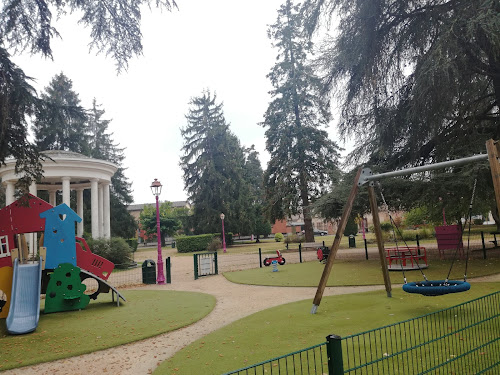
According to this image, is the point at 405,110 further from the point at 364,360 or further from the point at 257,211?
the point at 257,211

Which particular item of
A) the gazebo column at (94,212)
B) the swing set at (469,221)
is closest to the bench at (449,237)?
the swing set at (469,221)

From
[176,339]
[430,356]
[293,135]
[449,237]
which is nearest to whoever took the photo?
[430,356]

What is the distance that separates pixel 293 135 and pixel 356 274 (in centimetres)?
2077

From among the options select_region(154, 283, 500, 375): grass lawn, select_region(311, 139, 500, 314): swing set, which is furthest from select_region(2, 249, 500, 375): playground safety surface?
select_region(311, 139, 500, 314): swing set

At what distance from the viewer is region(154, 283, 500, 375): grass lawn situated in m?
5.69

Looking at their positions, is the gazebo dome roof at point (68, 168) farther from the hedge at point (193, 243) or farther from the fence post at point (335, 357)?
the fence post at point (335, 357)

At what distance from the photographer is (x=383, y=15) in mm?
14859

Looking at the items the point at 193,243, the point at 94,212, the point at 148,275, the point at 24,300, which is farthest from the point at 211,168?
the point at 24,300

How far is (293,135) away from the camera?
3388cm

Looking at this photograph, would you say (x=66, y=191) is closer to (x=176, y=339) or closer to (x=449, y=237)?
(x=176, y=339)

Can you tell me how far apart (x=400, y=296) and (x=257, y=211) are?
46.2 meters

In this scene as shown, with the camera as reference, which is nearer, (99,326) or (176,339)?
(176,339)

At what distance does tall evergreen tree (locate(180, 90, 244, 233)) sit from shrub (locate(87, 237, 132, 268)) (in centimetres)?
2351

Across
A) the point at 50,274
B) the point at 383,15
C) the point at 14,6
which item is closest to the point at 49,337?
the point at 50,274
